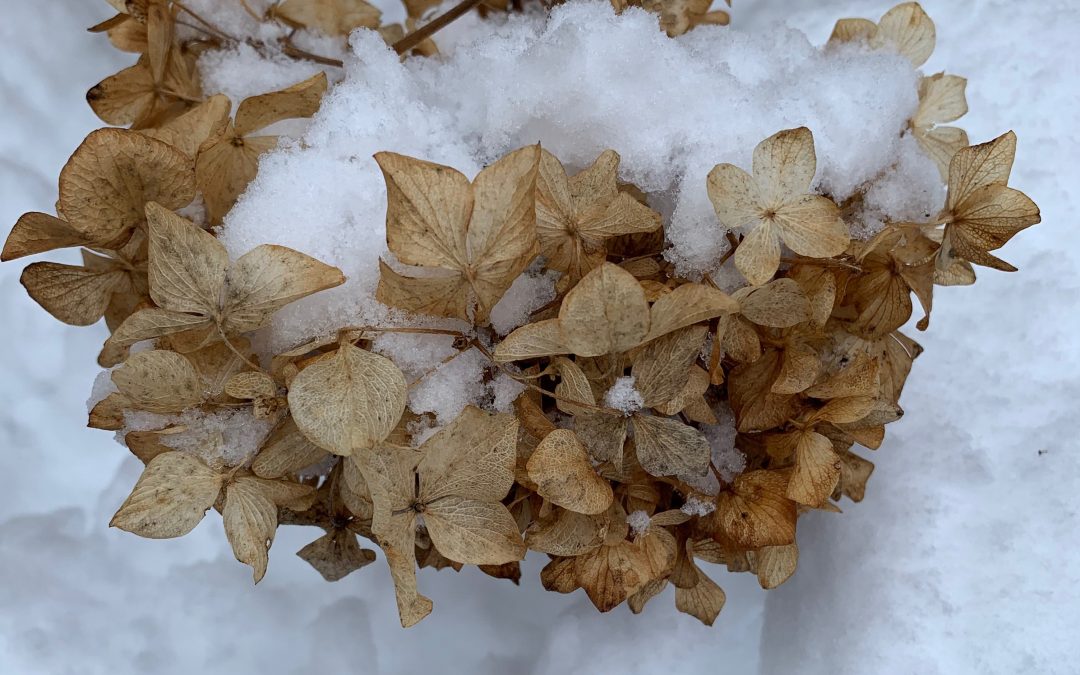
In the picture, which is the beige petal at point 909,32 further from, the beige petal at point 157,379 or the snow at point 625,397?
the beige petal at point 157,379

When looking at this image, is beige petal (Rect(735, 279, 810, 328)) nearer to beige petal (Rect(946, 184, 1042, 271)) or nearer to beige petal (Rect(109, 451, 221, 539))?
beige petal (Rect(946, 184, 1042, 271))

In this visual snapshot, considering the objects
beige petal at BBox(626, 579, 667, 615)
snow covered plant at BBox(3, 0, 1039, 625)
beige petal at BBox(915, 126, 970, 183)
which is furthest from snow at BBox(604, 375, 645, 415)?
beige petal at BBox(915, 126, 970, 183)

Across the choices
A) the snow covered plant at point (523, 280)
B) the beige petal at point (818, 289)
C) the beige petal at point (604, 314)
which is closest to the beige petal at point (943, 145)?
the snow covered plant at point (523, 280)

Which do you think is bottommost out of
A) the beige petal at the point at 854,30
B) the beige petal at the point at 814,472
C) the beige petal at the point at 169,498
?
the beige petal at the point at 814,472

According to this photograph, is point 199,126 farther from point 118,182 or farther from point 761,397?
point 761,397

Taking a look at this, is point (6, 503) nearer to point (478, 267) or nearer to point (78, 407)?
point (78, 407)

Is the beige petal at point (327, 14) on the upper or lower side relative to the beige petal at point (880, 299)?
upper

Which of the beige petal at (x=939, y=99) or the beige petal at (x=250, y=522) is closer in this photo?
the beige petal at (x=250, y=522)

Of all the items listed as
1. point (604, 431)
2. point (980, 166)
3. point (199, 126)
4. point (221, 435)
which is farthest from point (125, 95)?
point (980, 166)
